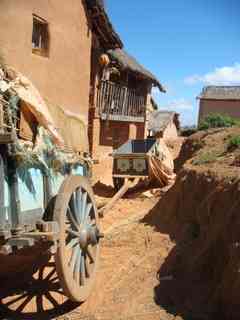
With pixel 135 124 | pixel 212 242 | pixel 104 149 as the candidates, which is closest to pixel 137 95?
pixel 135 124

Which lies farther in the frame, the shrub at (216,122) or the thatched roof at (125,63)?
the shrub at (216,122)

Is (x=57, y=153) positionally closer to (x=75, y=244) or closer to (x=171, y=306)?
(x=75, y=244)

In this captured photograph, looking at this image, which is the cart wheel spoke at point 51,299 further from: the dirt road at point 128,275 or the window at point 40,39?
the window at point 40,39

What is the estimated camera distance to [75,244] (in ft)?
14.8

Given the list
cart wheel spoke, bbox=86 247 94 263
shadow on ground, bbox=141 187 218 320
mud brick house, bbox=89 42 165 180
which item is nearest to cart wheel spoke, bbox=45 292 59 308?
cart wheel spoke, bbox=86 247 94 263

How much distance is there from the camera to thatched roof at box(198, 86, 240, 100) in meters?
37.0

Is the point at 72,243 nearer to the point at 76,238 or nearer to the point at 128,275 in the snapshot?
the point at 76,238

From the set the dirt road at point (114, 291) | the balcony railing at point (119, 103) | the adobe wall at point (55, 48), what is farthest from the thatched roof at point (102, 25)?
the dirt road at point (114, 291)

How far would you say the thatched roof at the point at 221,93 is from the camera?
37.0 metres

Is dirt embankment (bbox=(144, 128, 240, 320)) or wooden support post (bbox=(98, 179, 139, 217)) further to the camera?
wooden support post (bbox=(98, 179, 139, 217))

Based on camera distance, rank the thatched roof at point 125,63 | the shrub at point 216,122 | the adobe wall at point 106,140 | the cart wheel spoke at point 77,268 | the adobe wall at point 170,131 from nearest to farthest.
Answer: the cart wheel spoke at point 77,268
the adobe wall at point 106,140
the thatched roof at point 125,63
the shrub at point 216,122
the adobe wall at point 170,131

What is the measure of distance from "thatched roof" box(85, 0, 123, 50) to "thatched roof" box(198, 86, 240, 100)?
2387 cm

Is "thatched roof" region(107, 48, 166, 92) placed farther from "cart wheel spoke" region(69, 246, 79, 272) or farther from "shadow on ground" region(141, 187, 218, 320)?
"cart wheel spoke" region(69, 246, 79, 272)

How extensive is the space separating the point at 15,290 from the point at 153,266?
1.97 m
